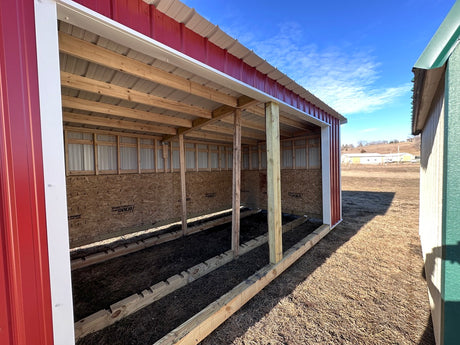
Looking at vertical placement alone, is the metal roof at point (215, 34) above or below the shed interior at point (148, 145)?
above

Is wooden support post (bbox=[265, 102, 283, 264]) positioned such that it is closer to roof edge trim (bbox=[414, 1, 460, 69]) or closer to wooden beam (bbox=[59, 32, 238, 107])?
wooden beam (bbox=[59, 32, 238, 107])

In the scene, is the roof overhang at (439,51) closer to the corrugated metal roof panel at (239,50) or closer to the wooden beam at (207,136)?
the corrugated metal roof panel at (239,50)

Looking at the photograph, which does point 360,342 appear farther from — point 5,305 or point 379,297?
point 5,305

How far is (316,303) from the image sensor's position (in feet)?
9.62

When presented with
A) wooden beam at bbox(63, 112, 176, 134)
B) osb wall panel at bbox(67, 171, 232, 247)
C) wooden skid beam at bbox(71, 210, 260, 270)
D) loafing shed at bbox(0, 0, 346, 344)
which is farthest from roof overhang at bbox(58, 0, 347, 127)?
osb wall panel at bbox(67, 171, 232, 247)

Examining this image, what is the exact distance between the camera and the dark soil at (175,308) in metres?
2.49

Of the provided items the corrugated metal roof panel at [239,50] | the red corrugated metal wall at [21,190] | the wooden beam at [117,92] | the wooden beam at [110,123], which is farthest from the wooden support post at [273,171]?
the wooden beam at [110,123]

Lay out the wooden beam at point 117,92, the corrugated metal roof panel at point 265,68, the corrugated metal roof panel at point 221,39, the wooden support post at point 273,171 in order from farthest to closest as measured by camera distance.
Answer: the wooden support post at point 273,171
the corrugated metal roof panel at point 265,68
the wooden beam at point 117,92
the corrugated metal roof panel at point 221,39

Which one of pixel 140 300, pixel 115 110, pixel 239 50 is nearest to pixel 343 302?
pixel 140 300

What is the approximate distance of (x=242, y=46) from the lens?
2.58 m

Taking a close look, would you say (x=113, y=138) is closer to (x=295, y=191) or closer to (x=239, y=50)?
(x=239, y=50)

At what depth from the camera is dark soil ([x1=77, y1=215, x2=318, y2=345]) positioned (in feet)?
8.18

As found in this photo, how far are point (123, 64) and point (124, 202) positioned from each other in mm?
5404

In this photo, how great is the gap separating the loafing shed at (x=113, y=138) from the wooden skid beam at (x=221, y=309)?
23mm
